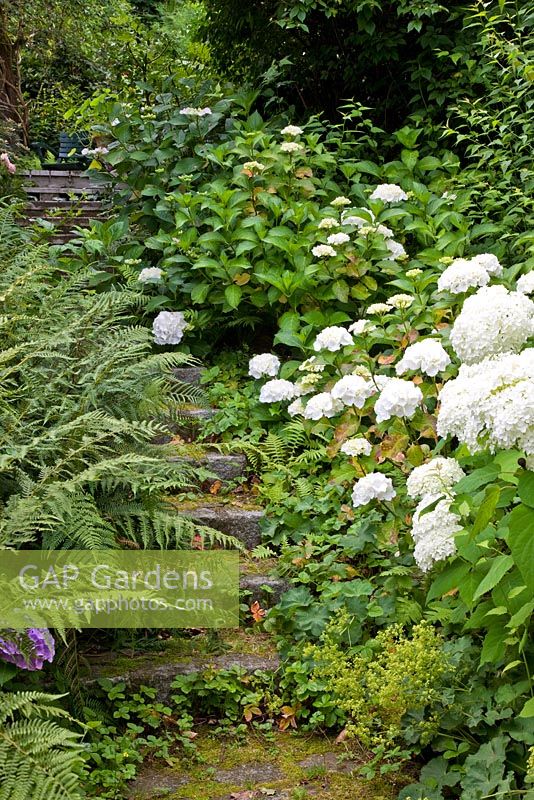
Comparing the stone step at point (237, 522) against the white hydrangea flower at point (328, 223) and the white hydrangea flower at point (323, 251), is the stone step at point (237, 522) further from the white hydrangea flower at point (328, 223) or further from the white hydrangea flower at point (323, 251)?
the white hydrangea flower at point (328, 223)

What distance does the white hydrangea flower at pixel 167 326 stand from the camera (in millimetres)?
4750

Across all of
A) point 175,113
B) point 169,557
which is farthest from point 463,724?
point 175,113

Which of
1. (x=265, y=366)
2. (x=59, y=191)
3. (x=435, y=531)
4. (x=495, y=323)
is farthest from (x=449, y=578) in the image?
(x=59, y=191)

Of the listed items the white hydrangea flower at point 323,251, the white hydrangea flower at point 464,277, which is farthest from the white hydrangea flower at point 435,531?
the white hydrangea flower at point 323,251

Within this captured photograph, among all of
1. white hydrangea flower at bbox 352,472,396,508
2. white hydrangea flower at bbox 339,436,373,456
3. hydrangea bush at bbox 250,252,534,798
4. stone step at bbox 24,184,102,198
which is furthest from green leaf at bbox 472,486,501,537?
stone step at bbox 24,184,102,198

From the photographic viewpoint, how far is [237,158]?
540 centimetres

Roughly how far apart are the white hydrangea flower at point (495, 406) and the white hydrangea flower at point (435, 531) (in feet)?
0.93

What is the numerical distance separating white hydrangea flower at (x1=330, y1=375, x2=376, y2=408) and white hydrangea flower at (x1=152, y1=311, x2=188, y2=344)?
1.50 meters

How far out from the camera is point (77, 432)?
2.95m

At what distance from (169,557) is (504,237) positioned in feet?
8.22

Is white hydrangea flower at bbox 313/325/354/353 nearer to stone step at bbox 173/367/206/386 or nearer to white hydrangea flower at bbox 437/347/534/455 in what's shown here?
stone step at bbox 173/367/206/386

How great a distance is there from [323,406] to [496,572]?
62.0 inches

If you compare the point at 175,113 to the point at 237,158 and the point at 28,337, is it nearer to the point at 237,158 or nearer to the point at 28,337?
the point at 237,158

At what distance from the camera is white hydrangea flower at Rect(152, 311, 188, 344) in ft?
15.6
